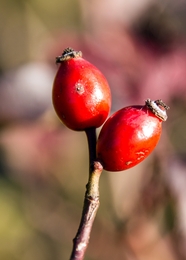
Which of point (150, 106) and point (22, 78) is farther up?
point (150, 106)

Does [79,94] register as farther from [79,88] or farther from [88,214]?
[88,214]

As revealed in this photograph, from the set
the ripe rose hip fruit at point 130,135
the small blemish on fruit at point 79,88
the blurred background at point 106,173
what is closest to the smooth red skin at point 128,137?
the ripe rose hip fruit at point 130,135

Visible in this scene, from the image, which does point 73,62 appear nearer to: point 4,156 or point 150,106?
point 150,106

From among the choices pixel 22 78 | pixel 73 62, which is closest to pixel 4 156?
pixel 22 78

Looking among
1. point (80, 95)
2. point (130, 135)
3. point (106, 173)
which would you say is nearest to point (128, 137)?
point (130, 135)

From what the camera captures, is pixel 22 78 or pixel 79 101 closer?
pixel 79 101

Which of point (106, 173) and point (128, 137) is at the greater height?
point (128, 137)

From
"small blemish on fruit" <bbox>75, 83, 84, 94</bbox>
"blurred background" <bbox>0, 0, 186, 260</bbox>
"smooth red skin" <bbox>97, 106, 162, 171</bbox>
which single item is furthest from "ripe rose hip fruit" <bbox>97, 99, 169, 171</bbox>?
"blurred background" <bbox>0, 0, 186, 260</bbox>

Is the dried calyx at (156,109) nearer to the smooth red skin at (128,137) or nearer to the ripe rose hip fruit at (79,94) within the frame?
the smooth red skin at (128,137)
